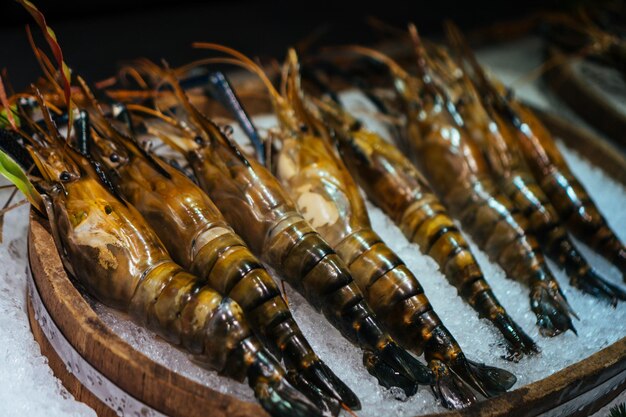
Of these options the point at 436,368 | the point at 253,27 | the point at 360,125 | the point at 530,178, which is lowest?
the point at 436,368

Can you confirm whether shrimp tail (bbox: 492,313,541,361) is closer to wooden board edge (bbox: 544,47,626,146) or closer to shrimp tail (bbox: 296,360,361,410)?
shrimp tail (bbox: 296,360,361,410)

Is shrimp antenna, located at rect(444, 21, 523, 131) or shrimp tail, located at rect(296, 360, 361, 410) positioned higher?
shrimp antenna, located at rect(444, 21, 523, 131)

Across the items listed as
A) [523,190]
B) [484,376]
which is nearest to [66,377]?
[484,376]

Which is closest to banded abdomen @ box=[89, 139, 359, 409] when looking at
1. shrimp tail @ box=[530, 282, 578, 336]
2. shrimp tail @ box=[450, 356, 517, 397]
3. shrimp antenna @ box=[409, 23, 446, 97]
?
shrimp tail @ box=[450, 356, 517, 397]

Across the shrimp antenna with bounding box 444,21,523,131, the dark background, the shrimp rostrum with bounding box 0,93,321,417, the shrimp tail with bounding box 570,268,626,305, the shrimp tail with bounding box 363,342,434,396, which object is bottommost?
the shrimp tail with bounding box 570,268,626,305

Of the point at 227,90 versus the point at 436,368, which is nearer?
the point at 436,368

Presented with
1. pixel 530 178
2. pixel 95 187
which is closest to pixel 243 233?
pixel 95 187

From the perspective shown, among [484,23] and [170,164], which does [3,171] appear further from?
[484,23]
